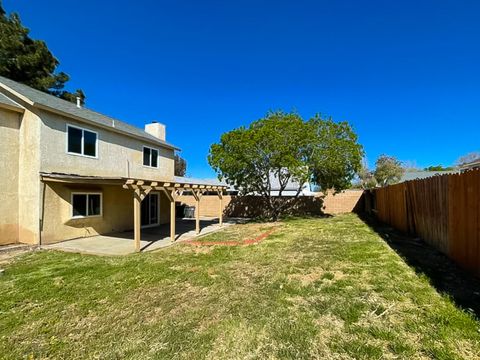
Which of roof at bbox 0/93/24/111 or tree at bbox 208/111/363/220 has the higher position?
roof at bbox 0/93/24/111

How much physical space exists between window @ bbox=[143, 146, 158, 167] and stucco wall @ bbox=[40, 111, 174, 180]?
28cm

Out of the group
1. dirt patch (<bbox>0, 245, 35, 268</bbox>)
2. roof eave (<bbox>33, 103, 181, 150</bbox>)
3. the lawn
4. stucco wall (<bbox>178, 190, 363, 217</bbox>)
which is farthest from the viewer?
stucco wall (<bbox>178, 190, 363, 217</bbox>)

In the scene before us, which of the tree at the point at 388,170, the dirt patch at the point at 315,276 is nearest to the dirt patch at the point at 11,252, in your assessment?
the dirt patch at the point at 315,276

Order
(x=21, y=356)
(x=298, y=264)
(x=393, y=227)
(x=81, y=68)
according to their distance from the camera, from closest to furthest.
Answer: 1. (x=21, y=356)
2. (x=298, y=264)
3. (x=393, y=227)
4. (x=81, y=68)

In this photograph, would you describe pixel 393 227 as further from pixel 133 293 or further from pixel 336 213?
pixel 133 293

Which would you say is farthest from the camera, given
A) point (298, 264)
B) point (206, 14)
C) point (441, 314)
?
point (206, 14)

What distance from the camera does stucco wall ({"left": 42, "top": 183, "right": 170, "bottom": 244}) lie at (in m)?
9.89

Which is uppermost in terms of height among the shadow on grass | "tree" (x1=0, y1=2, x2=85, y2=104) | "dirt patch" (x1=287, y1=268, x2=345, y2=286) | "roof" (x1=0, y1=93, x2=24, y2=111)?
"tree" (x1=0, y1=2, x2=85, y2=104)

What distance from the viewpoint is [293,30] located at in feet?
44.9

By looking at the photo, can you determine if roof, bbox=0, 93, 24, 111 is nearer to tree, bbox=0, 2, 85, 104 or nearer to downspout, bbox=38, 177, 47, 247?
downspout, bbox=38, 177, 47, 247

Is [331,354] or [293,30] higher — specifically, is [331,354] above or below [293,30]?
below

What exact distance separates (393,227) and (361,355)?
10.9m

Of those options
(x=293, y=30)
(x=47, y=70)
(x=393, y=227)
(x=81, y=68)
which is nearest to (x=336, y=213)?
(x=393, y=227)

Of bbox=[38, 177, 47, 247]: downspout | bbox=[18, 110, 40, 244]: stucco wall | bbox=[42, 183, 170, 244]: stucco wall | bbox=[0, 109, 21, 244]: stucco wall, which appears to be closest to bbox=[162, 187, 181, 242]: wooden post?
bbox=[42, 183, 170, 244]: stucco wall
